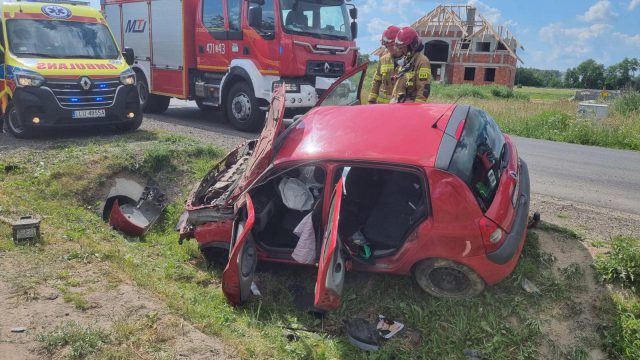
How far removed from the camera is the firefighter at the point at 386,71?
5.73 metres

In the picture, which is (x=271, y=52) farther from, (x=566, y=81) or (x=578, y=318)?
(x=566, y=81)

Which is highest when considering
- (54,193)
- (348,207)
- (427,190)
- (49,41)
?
(49,41)

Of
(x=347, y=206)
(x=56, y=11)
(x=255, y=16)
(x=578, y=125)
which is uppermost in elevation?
(x=255, y=16)

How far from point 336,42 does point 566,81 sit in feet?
240

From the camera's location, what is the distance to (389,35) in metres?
5.74

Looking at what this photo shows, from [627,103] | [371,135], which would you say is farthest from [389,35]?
[627,103]

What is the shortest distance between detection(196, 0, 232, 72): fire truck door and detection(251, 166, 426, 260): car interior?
19.4ft

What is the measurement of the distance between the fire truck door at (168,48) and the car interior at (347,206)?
713 cm

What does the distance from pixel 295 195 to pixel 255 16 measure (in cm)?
558

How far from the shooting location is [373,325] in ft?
12.1

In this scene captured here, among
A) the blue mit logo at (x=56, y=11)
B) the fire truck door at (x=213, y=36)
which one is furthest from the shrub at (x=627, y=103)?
the blue mit logo at (x=56, y=11)

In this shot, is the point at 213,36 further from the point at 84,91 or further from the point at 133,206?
the point at 133,206

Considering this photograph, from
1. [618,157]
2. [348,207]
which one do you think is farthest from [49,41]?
[618,157]

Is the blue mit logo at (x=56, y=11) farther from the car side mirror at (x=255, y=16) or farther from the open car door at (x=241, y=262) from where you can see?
the open car door at (x=241, y=262)
